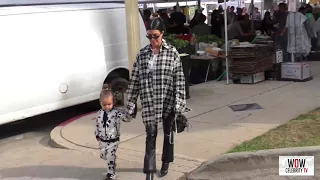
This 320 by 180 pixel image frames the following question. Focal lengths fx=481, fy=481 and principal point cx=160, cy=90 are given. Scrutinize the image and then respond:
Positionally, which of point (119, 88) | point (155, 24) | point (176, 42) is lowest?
point (119, 88)

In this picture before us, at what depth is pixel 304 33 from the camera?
1177cm

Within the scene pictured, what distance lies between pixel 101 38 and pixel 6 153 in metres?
2.84

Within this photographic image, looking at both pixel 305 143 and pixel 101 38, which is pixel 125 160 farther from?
pixel 101 38

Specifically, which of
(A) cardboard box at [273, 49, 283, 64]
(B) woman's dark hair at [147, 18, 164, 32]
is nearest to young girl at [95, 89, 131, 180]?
(B) woman's dark hair at [147, 18, 164, 32]

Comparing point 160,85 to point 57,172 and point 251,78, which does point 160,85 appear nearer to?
point 57,172

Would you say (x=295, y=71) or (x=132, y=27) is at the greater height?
(x=132, y=27)

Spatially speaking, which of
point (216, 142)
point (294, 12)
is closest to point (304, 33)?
point (294, 12)

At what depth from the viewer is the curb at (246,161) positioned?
532 centimetres

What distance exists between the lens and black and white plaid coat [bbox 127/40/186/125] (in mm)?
4902

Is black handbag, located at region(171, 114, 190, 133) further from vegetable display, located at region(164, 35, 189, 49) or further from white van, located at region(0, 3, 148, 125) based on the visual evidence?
vegetable display, located at region(164, 35, 189, 49)

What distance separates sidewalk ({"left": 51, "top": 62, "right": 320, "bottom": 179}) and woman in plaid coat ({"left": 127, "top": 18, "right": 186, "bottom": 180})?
756mm

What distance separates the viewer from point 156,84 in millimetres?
4906

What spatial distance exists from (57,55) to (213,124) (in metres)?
2.86

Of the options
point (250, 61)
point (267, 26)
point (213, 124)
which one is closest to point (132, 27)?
point (213, 124)
